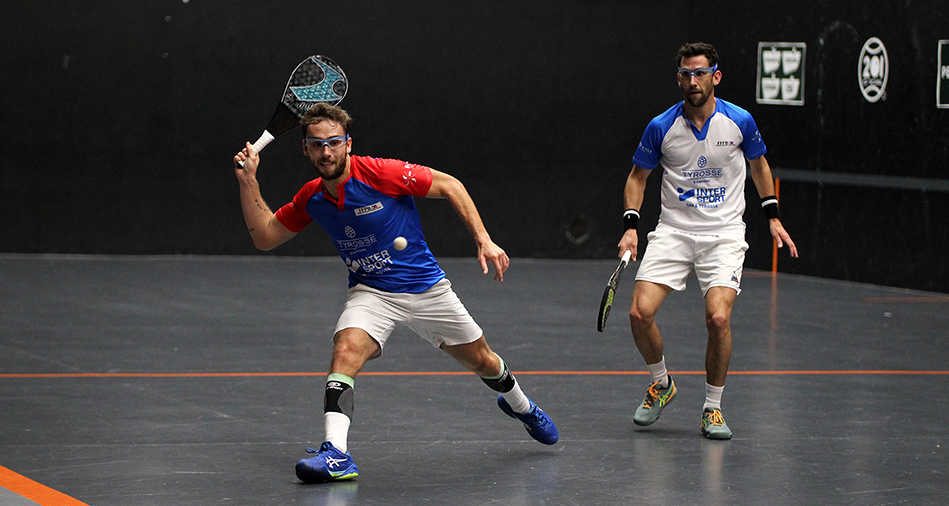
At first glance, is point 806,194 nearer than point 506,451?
No

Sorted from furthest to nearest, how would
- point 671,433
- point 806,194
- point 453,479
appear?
point 806,194 → point 671,433 → point 453,479

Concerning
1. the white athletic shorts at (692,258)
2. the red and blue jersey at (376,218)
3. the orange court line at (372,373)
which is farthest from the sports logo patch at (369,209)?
the orange court line at (372,373)

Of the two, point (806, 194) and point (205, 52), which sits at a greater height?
point (205, 52)

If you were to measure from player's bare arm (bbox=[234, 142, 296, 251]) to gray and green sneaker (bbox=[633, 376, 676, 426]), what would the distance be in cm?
176

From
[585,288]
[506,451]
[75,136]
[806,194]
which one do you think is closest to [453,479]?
[506,451]

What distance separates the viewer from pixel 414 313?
4809 mm

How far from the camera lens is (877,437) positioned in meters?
5.30

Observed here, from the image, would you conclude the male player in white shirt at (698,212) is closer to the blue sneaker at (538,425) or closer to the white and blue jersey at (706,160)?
the white and blue jersey at (706,160)

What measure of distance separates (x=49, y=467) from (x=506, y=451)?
5.85 ft

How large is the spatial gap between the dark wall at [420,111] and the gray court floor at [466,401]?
161cm

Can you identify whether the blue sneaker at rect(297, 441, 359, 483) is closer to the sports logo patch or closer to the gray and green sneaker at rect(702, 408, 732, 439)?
the sports logo patch

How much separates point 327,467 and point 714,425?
176cm

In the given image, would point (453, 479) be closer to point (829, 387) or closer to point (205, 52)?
point (829, 387)

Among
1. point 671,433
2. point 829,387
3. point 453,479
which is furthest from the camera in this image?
point 829,387
